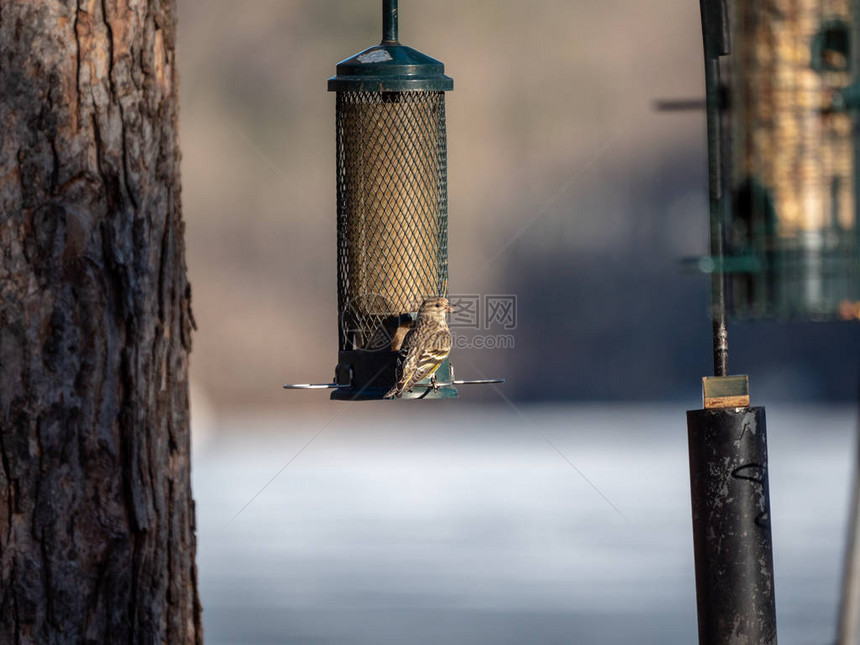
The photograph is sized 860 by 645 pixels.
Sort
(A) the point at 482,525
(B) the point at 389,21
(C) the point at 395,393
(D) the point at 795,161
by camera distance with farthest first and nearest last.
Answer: (A) the point at 482,525
(B) the point at 389,21
(C) the point at 395,393
(D) the point at 795,161

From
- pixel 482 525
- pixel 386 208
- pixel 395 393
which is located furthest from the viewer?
pixel 482 525

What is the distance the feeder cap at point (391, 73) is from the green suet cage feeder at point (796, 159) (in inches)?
73.3

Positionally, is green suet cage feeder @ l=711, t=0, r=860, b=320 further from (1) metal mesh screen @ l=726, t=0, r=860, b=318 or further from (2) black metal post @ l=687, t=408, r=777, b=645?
(2) black metal post @ l=687, t=408, r=777, b=645

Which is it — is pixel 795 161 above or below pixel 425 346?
above

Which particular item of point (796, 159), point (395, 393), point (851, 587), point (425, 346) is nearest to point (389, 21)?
point (425, 346)

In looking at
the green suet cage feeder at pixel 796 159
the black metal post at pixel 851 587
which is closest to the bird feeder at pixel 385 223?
the green suet cage feeder at pixel 796 159

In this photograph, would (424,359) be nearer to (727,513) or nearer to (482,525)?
(727,513)

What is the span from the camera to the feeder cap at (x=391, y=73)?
16.2ft

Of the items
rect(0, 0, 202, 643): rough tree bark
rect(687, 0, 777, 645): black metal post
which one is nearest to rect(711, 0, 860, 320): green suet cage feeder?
rect(687, 0, 777, 645): black metal post

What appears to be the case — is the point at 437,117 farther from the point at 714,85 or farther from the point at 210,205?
the point at 210,205

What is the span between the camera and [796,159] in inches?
126

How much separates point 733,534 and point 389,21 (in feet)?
7.97

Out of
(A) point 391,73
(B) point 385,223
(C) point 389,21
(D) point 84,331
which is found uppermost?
(C) point 389,21

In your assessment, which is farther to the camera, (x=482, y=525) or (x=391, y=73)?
(x=482, y=525)
